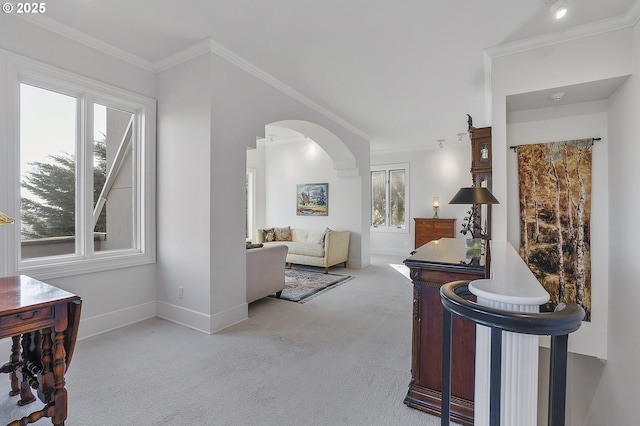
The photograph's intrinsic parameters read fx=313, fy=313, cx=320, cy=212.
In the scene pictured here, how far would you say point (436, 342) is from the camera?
1919 mm

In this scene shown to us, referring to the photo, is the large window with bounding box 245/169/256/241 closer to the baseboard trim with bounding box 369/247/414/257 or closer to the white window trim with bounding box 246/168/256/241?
the white window trim with bounding box 246/168/256/241

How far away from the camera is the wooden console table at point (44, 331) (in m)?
1.47

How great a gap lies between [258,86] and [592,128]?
11.3 feet

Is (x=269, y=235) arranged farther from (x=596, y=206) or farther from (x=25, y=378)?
(x=596, y=206)

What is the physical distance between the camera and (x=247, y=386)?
2.12 meters

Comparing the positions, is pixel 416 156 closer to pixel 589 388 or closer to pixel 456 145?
pixel 456 145

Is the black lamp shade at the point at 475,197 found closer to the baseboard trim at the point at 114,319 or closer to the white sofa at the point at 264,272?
the white sofa at the point at 264,272

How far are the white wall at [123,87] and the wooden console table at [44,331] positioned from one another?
3.69 ft

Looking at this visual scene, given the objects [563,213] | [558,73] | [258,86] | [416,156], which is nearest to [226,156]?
[258,86]

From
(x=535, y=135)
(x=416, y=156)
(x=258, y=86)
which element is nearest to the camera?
(x=535, y=135)

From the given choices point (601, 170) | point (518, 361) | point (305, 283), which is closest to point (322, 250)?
point (305, 283)

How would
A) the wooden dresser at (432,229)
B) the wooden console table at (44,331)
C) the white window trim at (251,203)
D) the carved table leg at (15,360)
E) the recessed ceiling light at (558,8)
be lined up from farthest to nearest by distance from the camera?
the white window trim at (251,203) < the wooden dresser at (432,229) < the recessed ceiling light at (558,8) < the carved table leg at (15,360) < the wooden console table at (44,331)

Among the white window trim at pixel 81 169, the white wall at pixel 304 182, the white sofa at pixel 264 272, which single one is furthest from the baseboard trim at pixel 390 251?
the white window trim at pixel 81 169

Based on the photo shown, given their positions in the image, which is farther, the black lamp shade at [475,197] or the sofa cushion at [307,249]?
the sofa cushion at [307,249]
